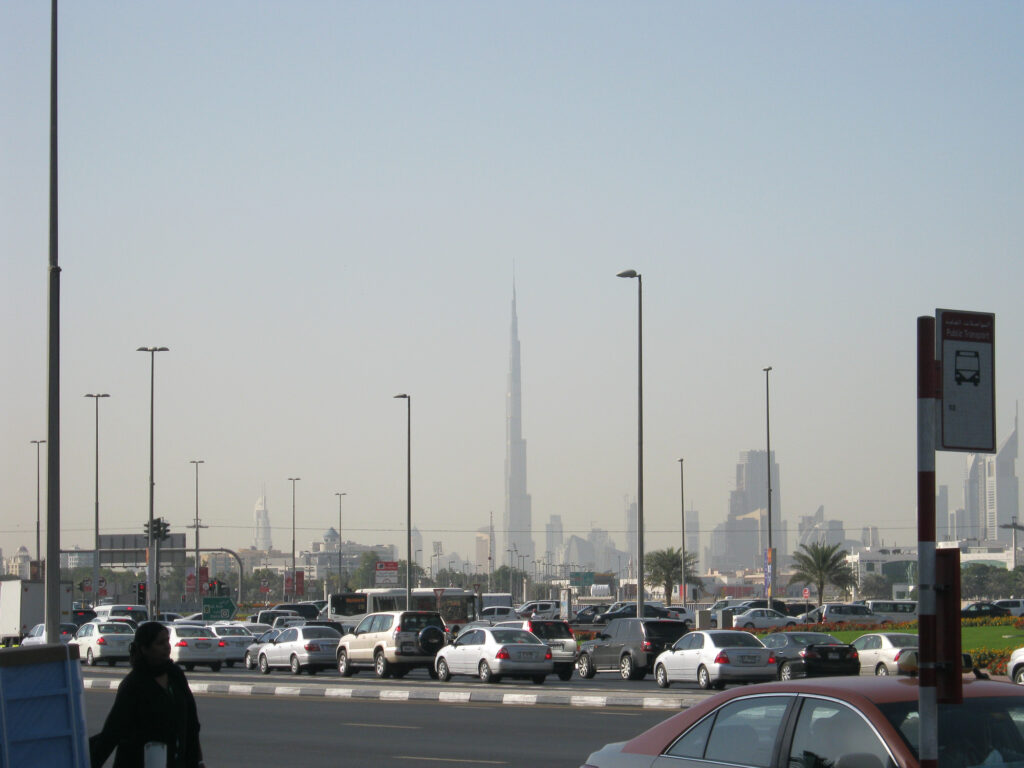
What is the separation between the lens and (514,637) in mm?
31938

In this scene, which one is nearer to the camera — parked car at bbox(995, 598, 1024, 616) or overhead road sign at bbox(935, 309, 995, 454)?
overhead road sign at bbox(935, 309, 995, 454)

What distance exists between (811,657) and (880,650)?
3.23 m

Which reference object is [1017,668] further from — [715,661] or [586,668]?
[586,668]

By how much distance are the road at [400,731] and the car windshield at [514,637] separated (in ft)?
18.4

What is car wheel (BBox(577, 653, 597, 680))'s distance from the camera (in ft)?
120

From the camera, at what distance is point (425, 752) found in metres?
17.0

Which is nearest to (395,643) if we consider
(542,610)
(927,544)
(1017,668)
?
(1017,668)

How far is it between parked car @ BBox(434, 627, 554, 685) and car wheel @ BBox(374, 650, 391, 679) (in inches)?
118

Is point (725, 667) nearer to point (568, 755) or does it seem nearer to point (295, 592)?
point (568, 755)

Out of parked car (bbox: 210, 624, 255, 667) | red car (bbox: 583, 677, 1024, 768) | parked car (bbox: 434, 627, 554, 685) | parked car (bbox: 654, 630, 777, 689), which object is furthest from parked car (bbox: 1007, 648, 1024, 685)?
parked car (bbox: 210, 624, 255, 667)

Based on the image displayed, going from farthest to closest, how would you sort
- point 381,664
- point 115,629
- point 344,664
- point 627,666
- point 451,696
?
1. point 115,629
2. point 344,664
3. point 381,664
4. point 627,666
5. point 451,696

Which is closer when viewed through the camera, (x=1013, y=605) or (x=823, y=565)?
(x=823, y=565)

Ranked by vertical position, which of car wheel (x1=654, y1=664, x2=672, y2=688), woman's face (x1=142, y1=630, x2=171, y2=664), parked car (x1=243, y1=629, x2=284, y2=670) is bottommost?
parked car (x1=243, y1=629, x2=284, y2=670)

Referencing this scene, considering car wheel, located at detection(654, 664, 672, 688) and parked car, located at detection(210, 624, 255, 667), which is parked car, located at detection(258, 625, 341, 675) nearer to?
parked car, located at detection(210, 624, 255, 667)
